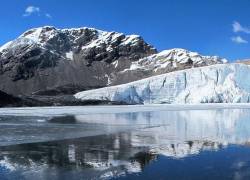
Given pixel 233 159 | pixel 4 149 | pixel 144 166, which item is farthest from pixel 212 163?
pixel 4 149

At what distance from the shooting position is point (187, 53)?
195 metres

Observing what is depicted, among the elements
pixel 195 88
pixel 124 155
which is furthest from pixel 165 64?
pixel 124 155

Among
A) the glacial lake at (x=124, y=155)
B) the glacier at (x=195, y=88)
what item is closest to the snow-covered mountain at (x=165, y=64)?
the glacier at (x=195, y=88)

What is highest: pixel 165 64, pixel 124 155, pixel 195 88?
pixel 165 64

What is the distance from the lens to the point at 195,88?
74.0 meters

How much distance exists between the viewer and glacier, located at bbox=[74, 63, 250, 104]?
70.8 m

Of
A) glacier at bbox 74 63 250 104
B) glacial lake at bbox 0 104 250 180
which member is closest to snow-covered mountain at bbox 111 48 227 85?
glacier at bbox 74 63 250 104

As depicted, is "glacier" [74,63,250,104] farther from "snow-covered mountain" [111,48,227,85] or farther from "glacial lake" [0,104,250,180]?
"snow-covered mountain" [111,48,227,85]

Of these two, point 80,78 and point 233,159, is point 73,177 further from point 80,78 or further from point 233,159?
point 80,78

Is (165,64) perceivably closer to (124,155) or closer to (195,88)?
(195,88)

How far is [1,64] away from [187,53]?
81.6m

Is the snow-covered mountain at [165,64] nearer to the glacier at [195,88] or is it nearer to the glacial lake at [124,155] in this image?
the glacier at [195,88]

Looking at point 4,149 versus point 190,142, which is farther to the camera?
point 190,142

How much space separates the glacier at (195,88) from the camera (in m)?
70.8
